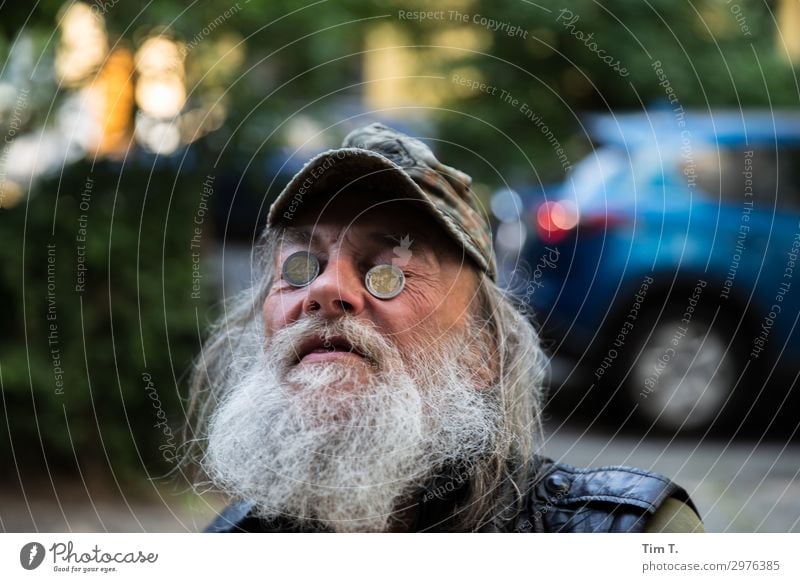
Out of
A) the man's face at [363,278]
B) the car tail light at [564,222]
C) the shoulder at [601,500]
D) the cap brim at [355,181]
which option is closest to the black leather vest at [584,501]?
the shoulder at [601,500]

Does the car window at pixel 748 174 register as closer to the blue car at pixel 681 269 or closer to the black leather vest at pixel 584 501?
the blue car at pixel 681 269

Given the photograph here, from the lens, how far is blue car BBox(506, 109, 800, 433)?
3.98 meters

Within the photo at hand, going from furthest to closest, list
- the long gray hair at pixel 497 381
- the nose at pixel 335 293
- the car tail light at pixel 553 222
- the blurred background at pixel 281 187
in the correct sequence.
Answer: the car tail light at pixel 553 222 < the blurred background at pixel 281 187 < the long gray hair at pixel 497 381 < the nose at pixel 335 293

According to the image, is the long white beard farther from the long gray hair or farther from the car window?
the car window

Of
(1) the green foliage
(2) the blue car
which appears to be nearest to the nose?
(1) the green foliage

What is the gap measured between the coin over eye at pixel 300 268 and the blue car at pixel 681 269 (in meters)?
2.27

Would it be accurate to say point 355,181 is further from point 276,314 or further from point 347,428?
point 347,428

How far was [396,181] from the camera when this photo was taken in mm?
1507

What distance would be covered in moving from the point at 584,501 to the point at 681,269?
9.16 feet

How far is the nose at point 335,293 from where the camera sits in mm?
1463

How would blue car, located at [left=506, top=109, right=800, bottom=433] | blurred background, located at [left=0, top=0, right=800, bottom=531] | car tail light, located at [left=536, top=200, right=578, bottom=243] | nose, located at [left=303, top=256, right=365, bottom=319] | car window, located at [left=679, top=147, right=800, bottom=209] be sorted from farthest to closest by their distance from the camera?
1. car tail light, located at [left=536, top=200, right=578, bottom=243]
2. car window, located at [left=679, top=147, right=800, bottom=209]
3. blue car, located at [left=506, top=109, right=800, bottom=433]
4. blurred background, located at [left=0, top=0, right=800, bottom=531]
5. nose, located at [left=303, top=256, right=365, bottom=319]

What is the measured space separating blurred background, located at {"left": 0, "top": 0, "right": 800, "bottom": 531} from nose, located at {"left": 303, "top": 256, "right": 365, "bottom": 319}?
1.67m

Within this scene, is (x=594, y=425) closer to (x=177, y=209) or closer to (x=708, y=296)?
(x=708, y=296)

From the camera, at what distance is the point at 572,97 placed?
476 cm
